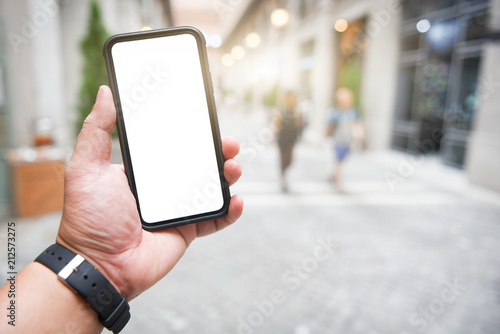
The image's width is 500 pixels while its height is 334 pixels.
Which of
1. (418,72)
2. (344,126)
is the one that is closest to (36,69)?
(344,126)

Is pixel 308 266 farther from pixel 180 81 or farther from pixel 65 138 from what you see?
pixel 65 138

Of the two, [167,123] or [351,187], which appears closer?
[167,123]

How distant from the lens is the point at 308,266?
420 centimetres

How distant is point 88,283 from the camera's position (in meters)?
1.16

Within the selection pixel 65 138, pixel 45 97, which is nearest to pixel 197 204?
pixel 45 97

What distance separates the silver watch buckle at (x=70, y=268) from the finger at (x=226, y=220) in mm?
561

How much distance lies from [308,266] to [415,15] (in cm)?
991

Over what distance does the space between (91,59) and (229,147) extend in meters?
7.54

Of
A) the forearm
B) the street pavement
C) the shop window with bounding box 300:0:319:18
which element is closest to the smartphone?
the forearm

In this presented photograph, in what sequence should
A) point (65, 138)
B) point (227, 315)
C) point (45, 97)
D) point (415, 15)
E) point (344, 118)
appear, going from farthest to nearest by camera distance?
point (415, 15) → point (65, 138) → point (344, 118) → point (45, 97) → point (227, 315)

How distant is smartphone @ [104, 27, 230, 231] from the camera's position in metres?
1.39

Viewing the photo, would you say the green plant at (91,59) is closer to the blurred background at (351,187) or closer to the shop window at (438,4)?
the blurred background at (351,187)

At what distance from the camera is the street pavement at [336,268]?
3246mm

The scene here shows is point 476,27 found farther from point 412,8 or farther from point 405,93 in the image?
point 405,93
